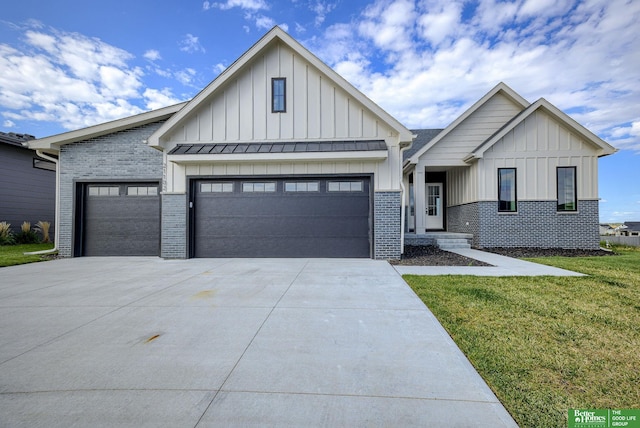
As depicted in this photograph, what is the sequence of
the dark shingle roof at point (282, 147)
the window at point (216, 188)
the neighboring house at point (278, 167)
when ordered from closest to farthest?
the dark shingle roof at point (282, 147) < the neighboring house at point (278, 167) < the window at point (216, 188)

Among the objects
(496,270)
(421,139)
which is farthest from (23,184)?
(496,270)

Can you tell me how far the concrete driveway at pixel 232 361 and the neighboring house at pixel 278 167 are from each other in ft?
12.6

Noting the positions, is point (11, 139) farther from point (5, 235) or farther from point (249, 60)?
point (249, 60)

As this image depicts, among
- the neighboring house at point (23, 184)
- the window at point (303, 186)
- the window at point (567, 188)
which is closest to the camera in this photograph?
the window at point (303, 186)

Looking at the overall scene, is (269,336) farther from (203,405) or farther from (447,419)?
(447,419)

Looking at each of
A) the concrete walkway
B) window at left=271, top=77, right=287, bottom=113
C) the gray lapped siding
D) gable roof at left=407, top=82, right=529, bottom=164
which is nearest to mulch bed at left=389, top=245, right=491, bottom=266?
the concrete walkway

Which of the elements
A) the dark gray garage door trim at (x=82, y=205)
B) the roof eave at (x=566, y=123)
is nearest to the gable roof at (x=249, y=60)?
the dark gray garage door trim at (x=82, y=205)

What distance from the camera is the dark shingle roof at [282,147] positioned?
27.9ft

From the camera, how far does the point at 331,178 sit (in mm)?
9109

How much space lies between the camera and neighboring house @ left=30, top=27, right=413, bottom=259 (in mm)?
8773

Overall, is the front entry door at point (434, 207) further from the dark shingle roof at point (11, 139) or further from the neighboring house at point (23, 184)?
the neighboring house at point (23, 184)

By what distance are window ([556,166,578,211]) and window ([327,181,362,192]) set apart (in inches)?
331

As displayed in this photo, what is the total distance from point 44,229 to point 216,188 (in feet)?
38.5

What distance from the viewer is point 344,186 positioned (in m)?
9.13
